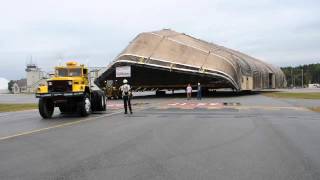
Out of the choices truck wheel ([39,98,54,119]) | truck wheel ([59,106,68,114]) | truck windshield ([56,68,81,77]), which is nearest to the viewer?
truck wheel ([39,98,54,119])

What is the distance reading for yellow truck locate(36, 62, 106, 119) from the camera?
71.0 ft

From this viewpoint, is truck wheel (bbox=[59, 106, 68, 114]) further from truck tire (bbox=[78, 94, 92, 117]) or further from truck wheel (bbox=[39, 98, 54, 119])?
truck tire (bbox=[78, 94, 92, 117])

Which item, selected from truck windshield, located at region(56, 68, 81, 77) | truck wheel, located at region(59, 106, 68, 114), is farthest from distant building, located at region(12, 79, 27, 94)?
truck windshield, located at region(56, 68, 81, 77)

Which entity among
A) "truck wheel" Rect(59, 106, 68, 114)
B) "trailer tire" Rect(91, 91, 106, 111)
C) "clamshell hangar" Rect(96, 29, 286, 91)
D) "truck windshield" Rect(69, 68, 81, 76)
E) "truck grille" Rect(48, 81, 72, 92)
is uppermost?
"clamshell hangar" Rect(96, 29, 286, 91)

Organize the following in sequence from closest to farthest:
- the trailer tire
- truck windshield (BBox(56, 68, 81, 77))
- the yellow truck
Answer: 1. the yellow truck
2. truck windshield (BBox(56, 68, 81, 77))
3. the trailer tire

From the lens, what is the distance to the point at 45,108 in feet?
70.8

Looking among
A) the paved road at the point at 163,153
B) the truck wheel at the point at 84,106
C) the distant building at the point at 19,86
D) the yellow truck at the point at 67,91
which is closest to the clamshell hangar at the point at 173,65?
the yellow truck at the point at 67,91

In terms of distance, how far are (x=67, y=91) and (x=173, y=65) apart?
30221 millimetres

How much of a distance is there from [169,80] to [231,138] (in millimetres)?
42622

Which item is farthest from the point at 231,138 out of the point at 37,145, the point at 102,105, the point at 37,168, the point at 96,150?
the point at 102,105

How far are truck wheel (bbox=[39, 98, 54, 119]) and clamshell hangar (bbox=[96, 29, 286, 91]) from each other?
2714 centimetres

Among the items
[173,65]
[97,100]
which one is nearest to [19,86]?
[173,65]

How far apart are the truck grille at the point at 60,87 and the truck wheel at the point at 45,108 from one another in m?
0.64

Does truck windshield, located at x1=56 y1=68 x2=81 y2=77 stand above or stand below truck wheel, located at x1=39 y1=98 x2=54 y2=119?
above
